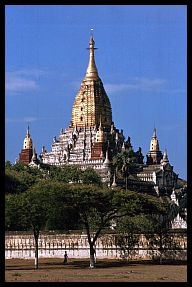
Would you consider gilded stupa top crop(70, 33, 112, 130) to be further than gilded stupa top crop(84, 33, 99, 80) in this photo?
No

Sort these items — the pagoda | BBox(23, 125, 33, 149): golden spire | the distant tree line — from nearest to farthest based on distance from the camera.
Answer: the distant tree line
the pagoda
BBox(23, 125, 33, 149): golden spire

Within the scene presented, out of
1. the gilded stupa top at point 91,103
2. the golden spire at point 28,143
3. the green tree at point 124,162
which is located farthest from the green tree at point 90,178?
the golden spire at point 28,143

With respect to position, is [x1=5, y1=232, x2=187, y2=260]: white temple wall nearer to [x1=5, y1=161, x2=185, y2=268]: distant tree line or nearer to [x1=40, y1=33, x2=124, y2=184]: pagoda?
[x1=5, y1=161, x2=185, y2=268]: distant tree line

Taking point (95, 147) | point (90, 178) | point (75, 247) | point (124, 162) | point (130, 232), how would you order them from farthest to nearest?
point (95, 147)
point (124, 162)
point (90, 178)
point (75, 247)
point (130, 232)

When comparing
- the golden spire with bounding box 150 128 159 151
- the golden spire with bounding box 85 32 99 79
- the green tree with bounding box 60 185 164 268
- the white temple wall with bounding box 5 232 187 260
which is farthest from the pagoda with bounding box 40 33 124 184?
the green tree with bounding box 60 185 164 268

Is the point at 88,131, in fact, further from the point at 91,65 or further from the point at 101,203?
the point at 101,203

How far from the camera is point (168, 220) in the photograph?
61.3 m

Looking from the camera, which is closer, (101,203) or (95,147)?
(101,203)

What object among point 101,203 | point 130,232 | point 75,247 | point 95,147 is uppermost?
point 95,147

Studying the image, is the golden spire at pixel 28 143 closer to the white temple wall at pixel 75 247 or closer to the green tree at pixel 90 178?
the green tree at pixel 90 178

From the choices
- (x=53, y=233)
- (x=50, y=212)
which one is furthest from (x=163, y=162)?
(x=50, y=212)

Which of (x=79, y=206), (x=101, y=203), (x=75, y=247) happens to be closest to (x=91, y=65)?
(x=75, y=247)
